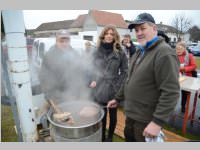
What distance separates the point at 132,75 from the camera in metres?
1.78

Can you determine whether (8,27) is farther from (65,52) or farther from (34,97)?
(34,97)

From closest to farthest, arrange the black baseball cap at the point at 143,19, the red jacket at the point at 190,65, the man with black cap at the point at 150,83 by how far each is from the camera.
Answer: the man with black cap at the point at 150,83 < the black baseball cap at the point at 143,19 < the red jacket at the point at 190,65

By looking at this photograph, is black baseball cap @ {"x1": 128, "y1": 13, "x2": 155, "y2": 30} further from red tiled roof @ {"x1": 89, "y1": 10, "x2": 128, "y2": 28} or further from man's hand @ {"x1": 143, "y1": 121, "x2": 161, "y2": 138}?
red tiled roof @ {"x1": 89, "y1": 10, "x2": 128, "y2": 28}

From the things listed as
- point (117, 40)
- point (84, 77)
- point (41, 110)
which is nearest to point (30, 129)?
point (41, 110)

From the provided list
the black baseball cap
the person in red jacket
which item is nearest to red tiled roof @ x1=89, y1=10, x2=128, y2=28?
the person in red jacket

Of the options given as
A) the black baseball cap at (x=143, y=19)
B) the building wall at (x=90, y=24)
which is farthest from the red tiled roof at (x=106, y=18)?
the black baseball cap at (x=143, y=19)

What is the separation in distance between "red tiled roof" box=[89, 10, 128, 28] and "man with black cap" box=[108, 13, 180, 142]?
79.3 feet

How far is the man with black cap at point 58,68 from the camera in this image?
8.48 feet

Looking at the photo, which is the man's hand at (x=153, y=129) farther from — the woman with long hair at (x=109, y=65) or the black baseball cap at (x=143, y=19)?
the woman with long hair at (x=109, y=65)

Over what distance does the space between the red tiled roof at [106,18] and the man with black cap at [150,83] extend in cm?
2417

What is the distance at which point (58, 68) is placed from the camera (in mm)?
2738

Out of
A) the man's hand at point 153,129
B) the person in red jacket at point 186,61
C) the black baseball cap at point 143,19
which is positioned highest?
the black baseball cap at point 143,19

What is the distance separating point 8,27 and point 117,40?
55.2 inches

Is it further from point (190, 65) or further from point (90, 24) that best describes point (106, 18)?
point (190, 65)
